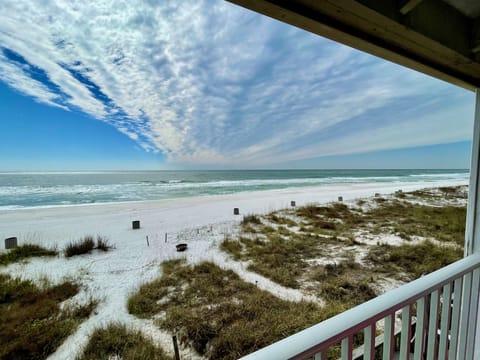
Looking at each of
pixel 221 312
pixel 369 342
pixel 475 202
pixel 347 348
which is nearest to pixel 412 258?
pixel 475 202

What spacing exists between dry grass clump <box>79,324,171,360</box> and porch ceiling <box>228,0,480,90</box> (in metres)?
2.98

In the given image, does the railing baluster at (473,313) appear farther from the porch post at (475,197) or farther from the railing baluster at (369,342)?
the railing baluster at (369,342)

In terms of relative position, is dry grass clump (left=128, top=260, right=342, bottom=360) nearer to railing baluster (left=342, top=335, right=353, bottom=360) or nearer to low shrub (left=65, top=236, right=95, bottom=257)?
railing baluster (left=342, top=335, right=353, bottom=360)

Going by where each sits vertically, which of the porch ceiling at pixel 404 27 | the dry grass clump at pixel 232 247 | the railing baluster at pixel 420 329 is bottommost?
the dry grass clump at pixel 232 247

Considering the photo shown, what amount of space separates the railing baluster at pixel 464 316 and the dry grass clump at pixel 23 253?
7.17 metres

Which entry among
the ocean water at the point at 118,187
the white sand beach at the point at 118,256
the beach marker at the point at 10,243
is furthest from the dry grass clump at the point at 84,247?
the ocean water at the point at 118,187

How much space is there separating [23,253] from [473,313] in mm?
7813

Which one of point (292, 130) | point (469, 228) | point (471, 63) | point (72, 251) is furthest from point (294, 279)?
point (292, 130)

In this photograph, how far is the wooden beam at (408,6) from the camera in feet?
2.50

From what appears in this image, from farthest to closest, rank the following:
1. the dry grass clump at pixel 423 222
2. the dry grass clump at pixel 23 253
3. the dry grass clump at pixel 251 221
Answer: the dry grass clump at pixel 251 221 < the dry grass clump at pixel 423 222 < the dry grass clump at pixel 23 253

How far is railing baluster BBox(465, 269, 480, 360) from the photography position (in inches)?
49.1

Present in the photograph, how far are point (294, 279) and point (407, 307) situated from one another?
3097 mm

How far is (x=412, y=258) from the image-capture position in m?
4.34

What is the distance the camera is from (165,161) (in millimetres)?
37125
